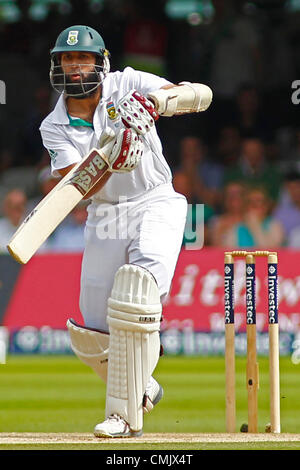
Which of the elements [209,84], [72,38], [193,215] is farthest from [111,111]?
[209,84]

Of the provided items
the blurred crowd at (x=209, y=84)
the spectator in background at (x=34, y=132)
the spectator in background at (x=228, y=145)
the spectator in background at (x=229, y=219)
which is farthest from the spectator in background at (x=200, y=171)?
the spectator in background at (x=34, y=132)

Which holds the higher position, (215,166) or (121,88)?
(215,166)

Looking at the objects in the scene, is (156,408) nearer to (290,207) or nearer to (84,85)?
(84,85)

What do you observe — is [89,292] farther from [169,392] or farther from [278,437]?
[169,392]

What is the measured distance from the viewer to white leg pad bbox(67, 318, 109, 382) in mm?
5129

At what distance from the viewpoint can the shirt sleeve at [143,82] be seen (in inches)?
201

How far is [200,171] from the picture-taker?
11516 millimetres

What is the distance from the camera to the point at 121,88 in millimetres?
5156

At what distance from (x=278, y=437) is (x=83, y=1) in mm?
8298

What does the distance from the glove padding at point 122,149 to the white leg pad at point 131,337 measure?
0.43m

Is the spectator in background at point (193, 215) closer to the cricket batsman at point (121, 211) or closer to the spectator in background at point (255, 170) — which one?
the spectator in background at point (255, 170)

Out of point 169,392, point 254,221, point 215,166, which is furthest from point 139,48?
point 169,392

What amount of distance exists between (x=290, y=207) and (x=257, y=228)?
566mm

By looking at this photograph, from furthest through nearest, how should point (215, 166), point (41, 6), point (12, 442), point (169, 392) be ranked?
point (41, 6) → point (215, 166) → point (169, 392) → point (12, 442)
